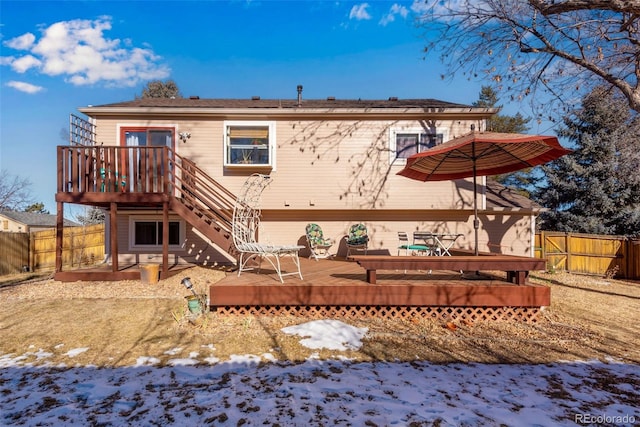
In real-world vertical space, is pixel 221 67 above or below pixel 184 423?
above

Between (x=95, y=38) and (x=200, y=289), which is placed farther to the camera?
(x=95, y=38)

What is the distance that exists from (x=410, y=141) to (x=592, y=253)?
27.3ft

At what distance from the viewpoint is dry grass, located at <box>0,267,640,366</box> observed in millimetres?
3572

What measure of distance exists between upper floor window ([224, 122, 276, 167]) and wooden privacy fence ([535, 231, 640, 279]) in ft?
31.5

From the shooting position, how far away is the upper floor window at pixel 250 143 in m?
8.38

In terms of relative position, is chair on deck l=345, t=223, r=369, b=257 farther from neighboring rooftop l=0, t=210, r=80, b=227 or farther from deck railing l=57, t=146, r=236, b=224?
neighboring rooftop l=0, t=210, r=80, b=227

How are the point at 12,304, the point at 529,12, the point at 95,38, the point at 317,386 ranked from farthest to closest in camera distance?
the point at 95,38 → the point at 529,12 → the point at 12,304 → the point at 317,386

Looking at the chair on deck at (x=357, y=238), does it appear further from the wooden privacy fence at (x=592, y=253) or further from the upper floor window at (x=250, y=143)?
the wooden privacy fence at (x=592, y=253)

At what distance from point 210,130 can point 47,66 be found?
42.3 ft

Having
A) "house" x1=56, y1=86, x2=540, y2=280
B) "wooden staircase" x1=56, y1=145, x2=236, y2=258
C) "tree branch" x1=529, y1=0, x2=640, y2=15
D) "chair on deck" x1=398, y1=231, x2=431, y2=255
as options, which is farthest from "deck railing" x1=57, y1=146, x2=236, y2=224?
"tree branch" x1=529, y1=0, x2=640, y2=15

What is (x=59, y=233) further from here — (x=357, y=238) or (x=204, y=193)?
(x=357, y=238)

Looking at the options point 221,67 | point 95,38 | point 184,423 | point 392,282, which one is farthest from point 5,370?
point 221,67

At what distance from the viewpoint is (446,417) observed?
2.37 m

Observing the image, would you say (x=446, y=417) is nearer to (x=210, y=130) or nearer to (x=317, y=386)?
(x=317, y=386)
